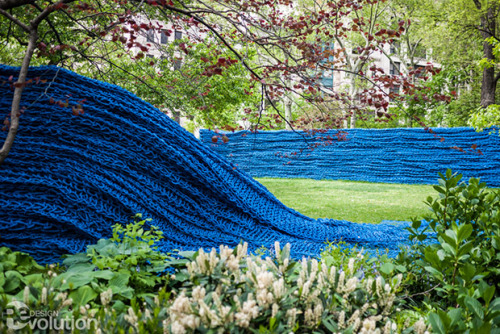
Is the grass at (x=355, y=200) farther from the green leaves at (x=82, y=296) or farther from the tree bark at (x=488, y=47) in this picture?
the tree bark at (x=488, y=47)

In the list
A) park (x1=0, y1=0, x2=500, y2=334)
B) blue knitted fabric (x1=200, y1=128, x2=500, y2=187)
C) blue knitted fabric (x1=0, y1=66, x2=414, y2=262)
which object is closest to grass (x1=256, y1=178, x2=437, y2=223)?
park (x1=0, y1=0, x2=500, y2=334)

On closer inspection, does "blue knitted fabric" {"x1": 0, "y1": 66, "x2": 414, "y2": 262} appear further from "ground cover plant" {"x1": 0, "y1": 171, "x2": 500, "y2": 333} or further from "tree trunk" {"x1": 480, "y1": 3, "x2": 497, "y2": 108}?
"tree trunk" {"x1": 480, "y1": 3, "x2": 497, "y2": 108}

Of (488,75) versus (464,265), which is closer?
(464,265)

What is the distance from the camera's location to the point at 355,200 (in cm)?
730

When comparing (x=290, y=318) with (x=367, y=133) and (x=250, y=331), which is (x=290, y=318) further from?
(x=367, y=133)

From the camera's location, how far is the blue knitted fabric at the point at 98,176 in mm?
2594

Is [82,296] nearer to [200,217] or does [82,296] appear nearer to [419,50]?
[200,217]

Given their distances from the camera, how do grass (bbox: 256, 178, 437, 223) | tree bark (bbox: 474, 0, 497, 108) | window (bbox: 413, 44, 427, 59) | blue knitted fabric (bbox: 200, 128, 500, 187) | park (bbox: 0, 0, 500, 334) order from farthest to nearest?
window (bbox: 413, 44, 427, 59), tree bark (bbox: 474, 0, 497, 108), blue knitted fabric (bbox: 200, 128, 500, 187), grass (bbox: 256, 178, 437, 223), park (bbox: 0, 0, 500, 334)

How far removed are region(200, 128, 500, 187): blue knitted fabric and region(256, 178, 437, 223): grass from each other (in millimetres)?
802

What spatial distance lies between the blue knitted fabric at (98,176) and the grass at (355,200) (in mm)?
2504

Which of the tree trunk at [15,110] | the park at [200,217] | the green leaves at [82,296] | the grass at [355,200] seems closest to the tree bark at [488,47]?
the grass at [355,200]

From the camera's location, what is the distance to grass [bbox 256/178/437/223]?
5.86 metres

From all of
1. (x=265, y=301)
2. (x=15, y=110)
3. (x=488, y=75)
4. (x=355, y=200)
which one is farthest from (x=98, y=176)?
(x=488, y=75)

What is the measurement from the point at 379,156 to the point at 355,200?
414 centimetres
